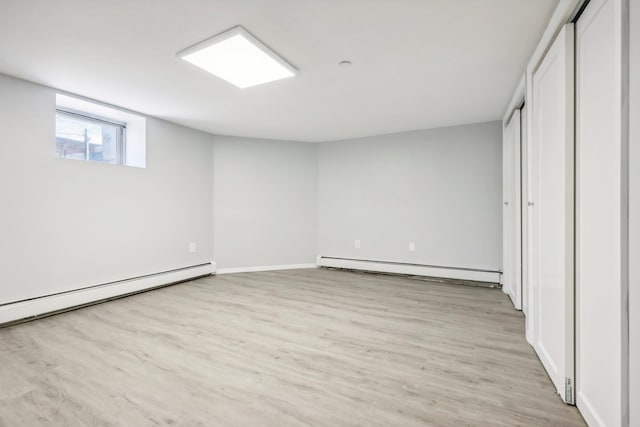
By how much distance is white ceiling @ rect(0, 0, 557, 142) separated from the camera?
5.93 feet

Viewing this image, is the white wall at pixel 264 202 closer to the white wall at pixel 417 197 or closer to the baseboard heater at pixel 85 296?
the white wall at pixel 417 197

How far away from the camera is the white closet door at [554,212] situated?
1578mm

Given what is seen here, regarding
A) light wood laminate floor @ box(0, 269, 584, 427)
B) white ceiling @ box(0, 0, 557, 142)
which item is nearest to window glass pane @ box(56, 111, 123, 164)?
white ceiling @ box(0, 0, 557, 142)

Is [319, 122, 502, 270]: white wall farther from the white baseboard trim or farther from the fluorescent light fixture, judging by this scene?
A: the fluorescent light fixture

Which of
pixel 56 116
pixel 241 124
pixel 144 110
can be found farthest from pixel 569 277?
pixel 56 116

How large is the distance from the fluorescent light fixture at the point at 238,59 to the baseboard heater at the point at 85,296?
2732 millimetres

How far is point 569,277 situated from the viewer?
1.57 metres

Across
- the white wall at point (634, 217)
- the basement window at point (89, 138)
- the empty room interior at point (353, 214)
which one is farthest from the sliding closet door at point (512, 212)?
the basement window at point (89, 138)

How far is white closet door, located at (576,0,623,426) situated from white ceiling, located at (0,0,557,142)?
64 cm

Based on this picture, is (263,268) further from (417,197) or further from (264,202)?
(417,197)

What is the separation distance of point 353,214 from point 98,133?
3868mm

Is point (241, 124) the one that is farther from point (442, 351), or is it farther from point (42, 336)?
point (442, 351)

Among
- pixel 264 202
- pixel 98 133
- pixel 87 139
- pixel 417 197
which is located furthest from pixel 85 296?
pixel 417 197

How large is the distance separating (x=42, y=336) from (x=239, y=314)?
1.59 meters
